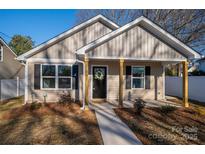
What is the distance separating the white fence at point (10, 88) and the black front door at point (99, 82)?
7.48 meters

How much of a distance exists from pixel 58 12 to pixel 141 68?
934cm

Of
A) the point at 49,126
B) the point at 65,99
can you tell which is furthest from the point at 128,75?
the point at 49,126

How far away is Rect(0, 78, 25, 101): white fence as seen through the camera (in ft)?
48.7

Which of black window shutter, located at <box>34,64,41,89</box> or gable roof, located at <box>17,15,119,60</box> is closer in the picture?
gable roof, located at <box>17,15,119,60</box>

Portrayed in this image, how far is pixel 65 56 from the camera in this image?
12062 millimetres

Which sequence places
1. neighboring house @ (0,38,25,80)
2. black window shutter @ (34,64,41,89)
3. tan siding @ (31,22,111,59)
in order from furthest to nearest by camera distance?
neighboring house @ (0,38,25,80)
tan siding @ (31,22,111,59)
black window shutter @ (34,64,41,89)

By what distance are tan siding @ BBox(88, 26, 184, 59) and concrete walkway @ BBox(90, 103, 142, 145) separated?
3329 millimetres

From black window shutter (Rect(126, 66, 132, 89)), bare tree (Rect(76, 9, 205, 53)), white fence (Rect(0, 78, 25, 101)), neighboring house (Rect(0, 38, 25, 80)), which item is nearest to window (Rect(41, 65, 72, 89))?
black window shutter (Rect(126, 66, 132, 89))

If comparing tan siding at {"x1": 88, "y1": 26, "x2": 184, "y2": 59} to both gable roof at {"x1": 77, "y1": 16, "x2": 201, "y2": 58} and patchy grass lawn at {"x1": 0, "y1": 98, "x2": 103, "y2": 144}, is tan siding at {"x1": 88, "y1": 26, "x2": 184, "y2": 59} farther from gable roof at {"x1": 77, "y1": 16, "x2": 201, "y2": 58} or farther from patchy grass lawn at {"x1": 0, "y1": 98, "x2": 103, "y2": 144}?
patchy grass lawn at {"x1": 0, "y1": 98, "x2": 103, "y2": 144}

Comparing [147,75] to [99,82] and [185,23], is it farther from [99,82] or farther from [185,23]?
[185,23]

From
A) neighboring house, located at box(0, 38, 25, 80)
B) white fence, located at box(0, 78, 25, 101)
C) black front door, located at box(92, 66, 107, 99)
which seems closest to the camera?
black front door, located at box(92, 66, 107, 99)
